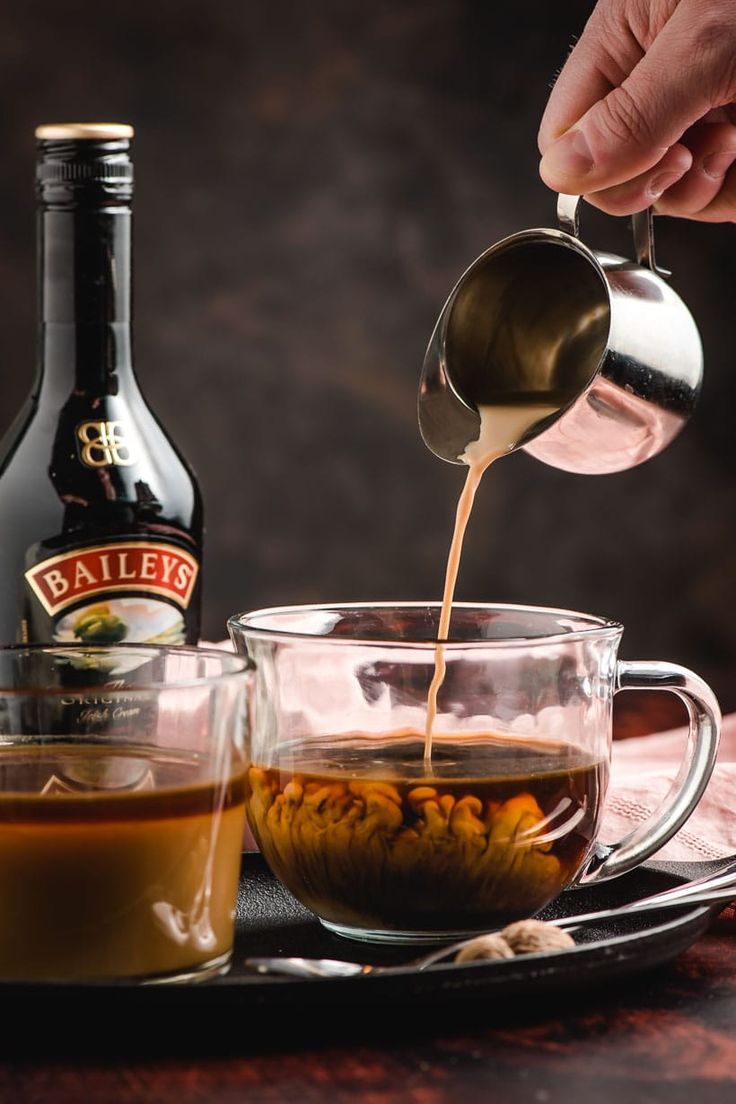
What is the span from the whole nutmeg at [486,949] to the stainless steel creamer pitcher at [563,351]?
1.37ft

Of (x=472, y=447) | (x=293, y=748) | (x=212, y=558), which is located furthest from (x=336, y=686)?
(x=212, y=558)

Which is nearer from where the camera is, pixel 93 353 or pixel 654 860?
pixel 654 860

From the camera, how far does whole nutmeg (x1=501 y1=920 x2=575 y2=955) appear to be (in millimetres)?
804

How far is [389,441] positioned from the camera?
2.62 meters

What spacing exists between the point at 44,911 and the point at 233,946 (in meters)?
0.14

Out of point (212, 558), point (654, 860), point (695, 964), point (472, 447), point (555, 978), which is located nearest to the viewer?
point (555, 978)

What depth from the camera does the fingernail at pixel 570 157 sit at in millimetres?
1187

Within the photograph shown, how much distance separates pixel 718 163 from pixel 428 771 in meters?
0.73

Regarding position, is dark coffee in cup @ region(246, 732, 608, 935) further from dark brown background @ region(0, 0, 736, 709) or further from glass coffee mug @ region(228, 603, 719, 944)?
dark brown background @ region(0, 0, 736, 709)

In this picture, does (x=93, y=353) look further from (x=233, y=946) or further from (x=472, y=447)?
(x=233, y=946)

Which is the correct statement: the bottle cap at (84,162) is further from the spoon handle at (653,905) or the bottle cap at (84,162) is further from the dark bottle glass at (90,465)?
the spoon handle at (653,905)

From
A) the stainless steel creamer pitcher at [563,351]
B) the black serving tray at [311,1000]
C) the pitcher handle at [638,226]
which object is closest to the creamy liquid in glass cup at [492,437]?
the stainless steel creamer pitcher at [563,351]

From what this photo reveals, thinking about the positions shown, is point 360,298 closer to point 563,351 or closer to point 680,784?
point 563,351

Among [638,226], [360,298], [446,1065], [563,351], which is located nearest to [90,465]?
[563,351]
